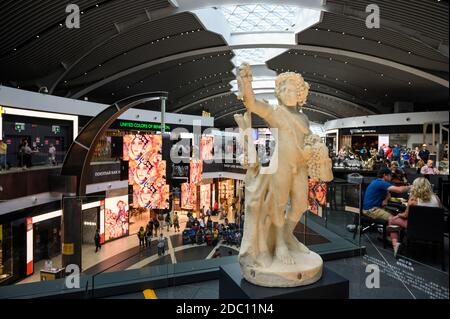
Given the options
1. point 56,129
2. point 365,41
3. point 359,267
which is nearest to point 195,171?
point 56,129

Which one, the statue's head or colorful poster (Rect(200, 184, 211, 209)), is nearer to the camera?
the statue's head

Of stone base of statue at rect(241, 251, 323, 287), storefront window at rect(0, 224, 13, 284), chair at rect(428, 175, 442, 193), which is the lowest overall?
storefront window at rect(0, 224, 13, 284)

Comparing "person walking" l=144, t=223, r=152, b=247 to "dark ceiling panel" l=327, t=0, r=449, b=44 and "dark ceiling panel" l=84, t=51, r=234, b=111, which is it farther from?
"dark ceiling panel" l=84, t=51, r=234, b=111

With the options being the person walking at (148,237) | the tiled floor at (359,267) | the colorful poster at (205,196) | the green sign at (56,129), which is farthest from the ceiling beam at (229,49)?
the person walking at (148,237)

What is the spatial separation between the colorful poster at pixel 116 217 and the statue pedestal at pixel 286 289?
3575 mm

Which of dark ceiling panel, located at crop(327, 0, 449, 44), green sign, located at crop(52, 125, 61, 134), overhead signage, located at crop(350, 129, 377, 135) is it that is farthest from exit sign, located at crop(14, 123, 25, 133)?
overhead signage, located at crop(350, 129, 377, 135)

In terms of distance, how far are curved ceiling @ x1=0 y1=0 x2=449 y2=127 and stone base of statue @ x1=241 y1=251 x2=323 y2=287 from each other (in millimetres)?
5521

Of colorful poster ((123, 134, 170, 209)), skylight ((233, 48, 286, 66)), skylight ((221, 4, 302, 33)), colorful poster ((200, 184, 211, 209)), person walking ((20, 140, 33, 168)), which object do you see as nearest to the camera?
person walking ((20, 140, 33, 168))

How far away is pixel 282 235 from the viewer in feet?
12.3

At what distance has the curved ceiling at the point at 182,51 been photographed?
12367 millimetres

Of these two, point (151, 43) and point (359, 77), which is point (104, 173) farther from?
point (359, 77)

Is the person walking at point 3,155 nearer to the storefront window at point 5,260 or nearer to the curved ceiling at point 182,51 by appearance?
the storefront window at point 5,260

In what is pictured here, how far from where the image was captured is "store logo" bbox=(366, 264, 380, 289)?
11.2 ft
